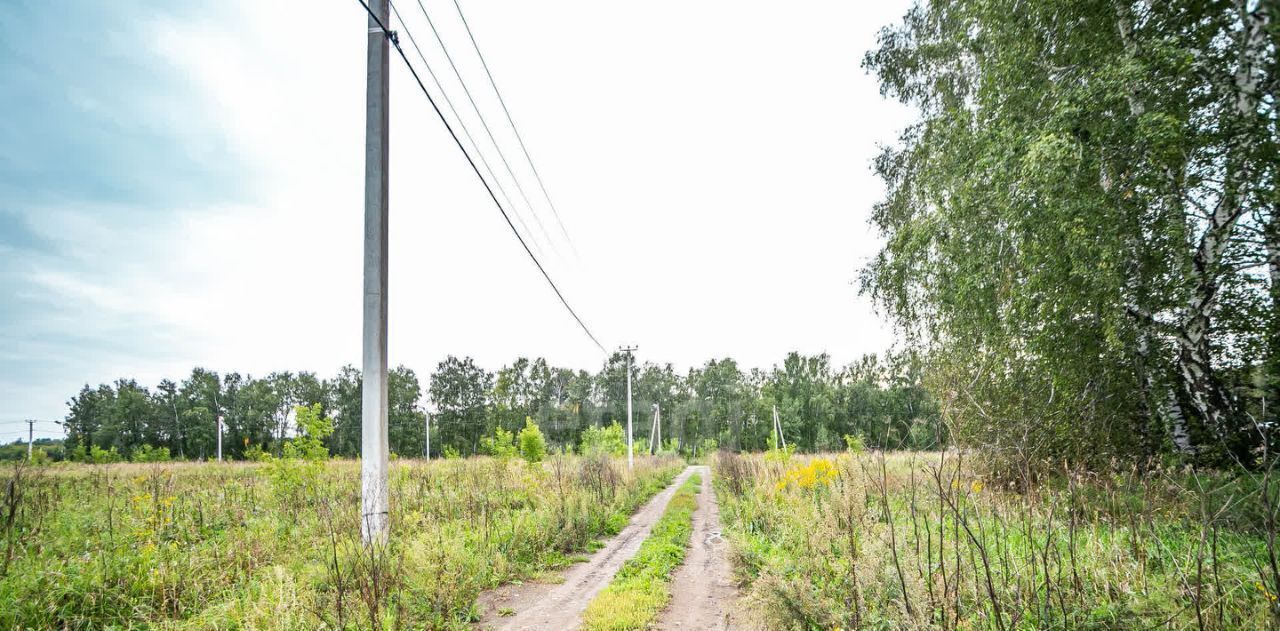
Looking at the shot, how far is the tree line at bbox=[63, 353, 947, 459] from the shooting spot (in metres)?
61.3

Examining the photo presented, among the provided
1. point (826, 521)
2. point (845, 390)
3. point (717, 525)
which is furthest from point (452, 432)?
point (826, 521)

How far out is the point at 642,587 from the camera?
20.6 feet

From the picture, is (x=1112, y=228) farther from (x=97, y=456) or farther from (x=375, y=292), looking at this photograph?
(x=97, y=456)

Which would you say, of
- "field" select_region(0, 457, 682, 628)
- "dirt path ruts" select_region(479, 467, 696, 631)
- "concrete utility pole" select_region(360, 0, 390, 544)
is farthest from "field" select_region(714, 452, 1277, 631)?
"concrete utility pole" select_region(360, 0, 390, 544)

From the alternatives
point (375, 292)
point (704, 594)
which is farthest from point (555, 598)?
point (375, 292)

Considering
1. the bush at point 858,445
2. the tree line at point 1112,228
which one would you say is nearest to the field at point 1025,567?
the bush at point 858,445

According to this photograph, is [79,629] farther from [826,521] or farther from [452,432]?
[452,432]

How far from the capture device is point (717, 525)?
442 inches

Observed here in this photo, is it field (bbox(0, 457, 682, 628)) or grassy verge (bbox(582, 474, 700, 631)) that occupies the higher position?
field (bbox(0, 457, 682, 628))

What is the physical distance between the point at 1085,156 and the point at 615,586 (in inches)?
293

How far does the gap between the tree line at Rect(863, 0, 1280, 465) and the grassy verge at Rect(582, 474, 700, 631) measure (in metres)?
3.75

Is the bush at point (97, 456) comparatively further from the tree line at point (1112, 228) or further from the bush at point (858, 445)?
the tree line at point (1112, 228)

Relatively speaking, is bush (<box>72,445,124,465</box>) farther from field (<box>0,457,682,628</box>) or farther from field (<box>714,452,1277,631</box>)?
field (<box>714,452,1277,631</box>)

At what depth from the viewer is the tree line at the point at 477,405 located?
61.3m
